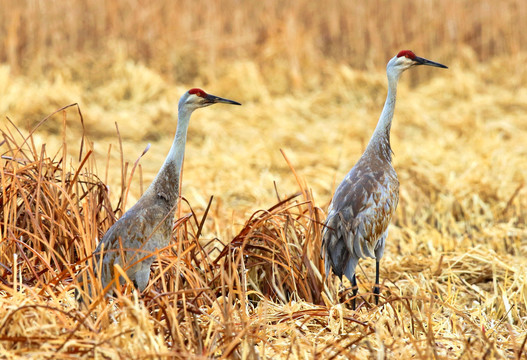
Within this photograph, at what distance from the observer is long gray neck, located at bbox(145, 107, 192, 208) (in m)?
2.82

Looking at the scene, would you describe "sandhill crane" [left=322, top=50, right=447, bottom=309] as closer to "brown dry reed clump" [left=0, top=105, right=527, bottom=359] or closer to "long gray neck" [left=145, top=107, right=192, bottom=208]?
"brown dry reed clump" [left=0, top=105, right=527, bottom=359]

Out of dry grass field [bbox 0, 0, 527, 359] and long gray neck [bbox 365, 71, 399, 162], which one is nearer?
dry grass field [bbox 0, 0, 527, 359]

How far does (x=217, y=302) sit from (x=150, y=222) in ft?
1.58

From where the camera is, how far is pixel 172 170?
2852mm

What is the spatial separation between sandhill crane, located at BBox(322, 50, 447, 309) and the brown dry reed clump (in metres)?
0.09

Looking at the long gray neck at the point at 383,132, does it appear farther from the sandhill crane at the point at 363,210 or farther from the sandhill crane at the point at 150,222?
the sandhill crane at the point at 150,222

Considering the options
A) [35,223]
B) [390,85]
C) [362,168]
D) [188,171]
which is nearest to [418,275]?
[362,168]

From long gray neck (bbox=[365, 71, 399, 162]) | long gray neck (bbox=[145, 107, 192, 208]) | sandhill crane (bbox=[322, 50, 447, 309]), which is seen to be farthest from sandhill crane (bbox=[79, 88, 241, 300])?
long gray neck (bbox=[365, 71, 399, 162])

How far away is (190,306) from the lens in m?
2.62

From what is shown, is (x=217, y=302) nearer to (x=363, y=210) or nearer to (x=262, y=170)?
(x=363, y=210)

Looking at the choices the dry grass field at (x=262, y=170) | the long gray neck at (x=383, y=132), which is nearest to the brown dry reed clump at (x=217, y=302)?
the dry grass field at (x=262, y=170)

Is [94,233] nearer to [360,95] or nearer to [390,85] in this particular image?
[390,85]

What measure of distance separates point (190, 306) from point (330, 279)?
2.98 feet

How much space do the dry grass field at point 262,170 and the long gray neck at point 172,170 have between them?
0.20 metres
